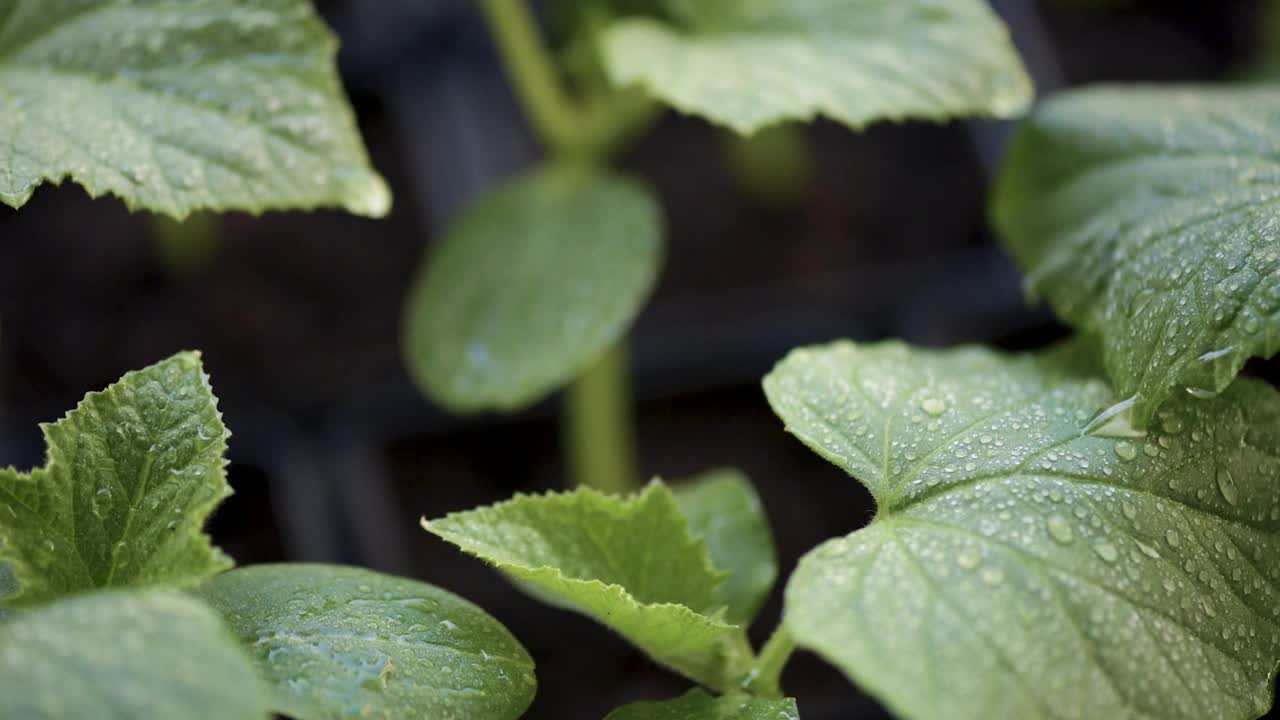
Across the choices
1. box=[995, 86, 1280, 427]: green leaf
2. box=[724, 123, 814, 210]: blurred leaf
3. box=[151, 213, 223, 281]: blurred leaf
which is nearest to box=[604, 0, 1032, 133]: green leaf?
box=[995, 86, 1280, 427]: green leaf

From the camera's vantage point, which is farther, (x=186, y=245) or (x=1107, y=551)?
(x=186, y=245)

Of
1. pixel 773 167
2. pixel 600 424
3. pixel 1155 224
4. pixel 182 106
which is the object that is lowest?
pixel 600 424

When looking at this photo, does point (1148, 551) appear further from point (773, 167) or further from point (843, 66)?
point (773, 167)

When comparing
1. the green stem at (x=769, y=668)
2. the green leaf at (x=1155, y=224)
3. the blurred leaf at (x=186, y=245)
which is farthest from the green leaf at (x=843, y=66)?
the blurred leaf at (x=186, y=245)

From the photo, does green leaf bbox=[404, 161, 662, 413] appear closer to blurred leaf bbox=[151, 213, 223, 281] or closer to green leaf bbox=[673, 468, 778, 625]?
green leaf bbox=[673, 468, 778, 625]

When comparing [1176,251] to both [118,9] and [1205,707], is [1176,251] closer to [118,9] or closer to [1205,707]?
[1205,707]

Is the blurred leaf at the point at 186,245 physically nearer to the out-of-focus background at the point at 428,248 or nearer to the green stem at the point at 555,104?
the out-of-focus background at the point at 428,248

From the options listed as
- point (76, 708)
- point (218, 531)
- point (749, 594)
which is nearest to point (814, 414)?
point (749, 594)

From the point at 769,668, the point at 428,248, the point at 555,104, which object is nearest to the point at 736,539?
the point at 769,668
